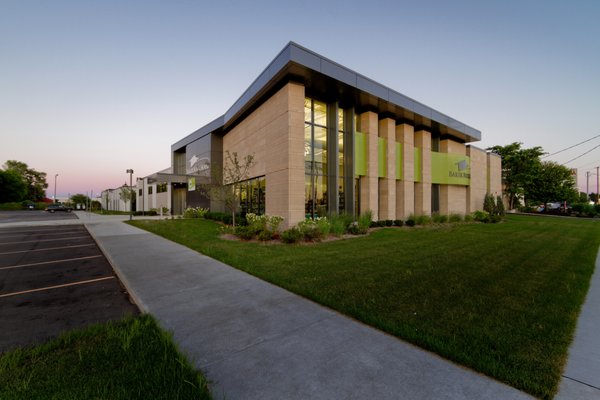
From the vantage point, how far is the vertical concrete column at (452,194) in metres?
23.5

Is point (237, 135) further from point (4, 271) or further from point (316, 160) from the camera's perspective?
point (4, 271)

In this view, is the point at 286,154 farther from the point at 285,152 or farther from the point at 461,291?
the point at 461,291

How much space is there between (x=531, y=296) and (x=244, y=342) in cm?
567

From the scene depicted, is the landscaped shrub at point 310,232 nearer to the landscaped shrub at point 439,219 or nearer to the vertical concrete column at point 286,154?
the vertical concrete column at point 286,154

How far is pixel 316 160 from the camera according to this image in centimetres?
1523

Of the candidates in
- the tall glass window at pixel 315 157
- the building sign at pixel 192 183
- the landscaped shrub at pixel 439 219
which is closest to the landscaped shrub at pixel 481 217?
the landscaped shrub at pixel 439 219

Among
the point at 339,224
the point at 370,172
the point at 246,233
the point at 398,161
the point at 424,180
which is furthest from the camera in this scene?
the point at 424,180

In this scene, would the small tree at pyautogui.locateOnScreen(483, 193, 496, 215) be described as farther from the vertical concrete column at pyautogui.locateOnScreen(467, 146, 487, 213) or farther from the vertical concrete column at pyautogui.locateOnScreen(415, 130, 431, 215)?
the vertical concrete column at pyautogui.locateOnScreen(415, 130, 431, 215)

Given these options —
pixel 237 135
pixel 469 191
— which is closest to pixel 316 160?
pixel 237 135

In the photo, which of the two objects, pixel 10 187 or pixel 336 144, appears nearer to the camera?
pixel 336 144

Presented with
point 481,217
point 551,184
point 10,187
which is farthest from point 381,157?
point 10,187

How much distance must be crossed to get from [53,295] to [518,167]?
52784 millimetres

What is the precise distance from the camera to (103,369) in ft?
8.62

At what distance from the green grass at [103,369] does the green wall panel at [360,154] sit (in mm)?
15456
